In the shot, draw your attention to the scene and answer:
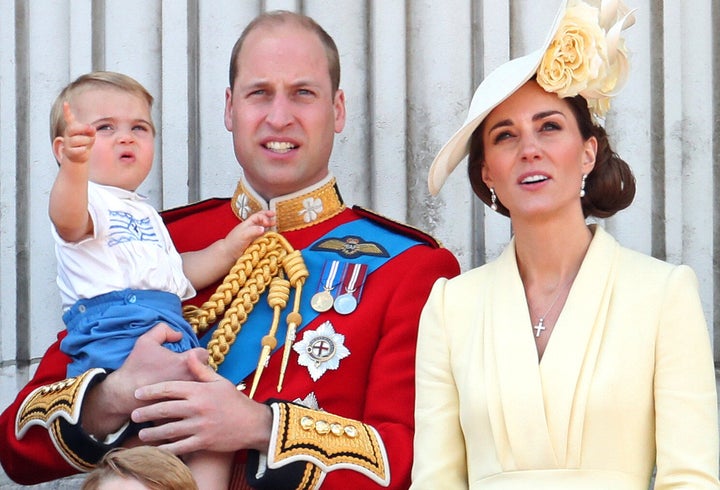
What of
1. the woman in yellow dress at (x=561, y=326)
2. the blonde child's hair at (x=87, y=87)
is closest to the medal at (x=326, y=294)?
the woman in yellow dress at (x=561, y=326)

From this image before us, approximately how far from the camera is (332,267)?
451 centimetres

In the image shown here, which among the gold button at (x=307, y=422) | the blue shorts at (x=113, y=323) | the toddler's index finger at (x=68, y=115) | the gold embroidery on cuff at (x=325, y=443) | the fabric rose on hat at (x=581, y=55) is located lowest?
the gold embroidery on cuff at (x=325, y=443)

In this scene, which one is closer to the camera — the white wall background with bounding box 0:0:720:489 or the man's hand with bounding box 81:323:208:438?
the man's hand with bounding box 81:323:208:438

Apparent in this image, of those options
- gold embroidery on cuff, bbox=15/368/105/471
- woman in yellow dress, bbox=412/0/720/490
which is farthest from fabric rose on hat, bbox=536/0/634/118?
gold embroidery on cuff, bbox=15/368/105/471

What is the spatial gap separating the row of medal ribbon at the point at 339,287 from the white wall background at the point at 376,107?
70 centimetres

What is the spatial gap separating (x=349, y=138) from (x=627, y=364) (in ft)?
5.18

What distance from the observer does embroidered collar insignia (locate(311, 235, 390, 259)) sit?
454 cm

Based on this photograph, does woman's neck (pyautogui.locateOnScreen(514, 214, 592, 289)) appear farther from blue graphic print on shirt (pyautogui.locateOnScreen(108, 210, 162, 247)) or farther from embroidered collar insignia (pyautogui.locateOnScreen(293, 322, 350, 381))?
blue graphic print on shirt (pyautogui.locateOnScreen(108, 210, 162, 247))

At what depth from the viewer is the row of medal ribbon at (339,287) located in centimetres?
441

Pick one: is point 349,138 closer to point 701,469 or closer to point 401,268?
point 401,268

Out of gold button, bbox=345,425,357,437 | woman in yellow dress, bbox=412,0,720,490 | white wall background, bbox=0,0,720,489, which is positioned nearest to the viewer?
woman in yellow dress, bbox=412,0,720,490

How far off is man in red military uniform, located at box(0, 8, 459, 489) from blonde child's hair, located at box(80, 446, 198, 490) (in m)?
0.55

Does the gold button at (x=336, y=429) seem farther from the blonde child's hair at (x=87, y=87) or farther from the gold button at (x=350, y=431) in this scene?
the blonde child's hair at (x=87, y=87)

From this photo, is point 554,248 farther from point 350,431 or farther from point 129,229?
point 129,229
